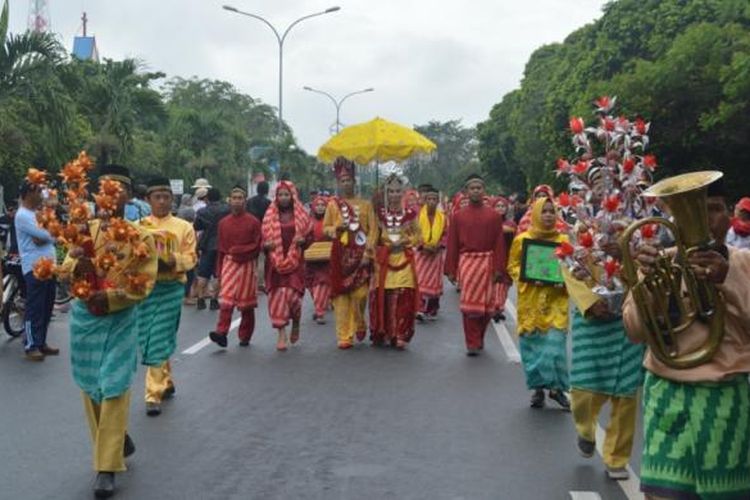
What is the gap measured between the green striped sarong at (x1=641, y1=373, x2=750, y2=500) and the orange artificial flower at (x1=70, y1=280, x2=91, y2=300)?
11.2 ft

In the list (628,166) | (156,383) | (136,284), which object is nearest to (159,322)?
(156,383)

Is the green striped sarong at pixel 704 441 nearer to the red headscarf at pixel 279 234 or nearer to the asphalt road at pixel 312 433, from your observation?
the asphalt road at pixel 312 433

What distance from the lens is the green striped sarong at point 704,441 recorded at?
15.0ft

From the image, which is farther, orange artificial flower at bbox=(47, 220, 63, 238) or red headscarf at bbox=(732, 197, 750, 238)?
red headscarf at bbox=(732, 197, 750, 238)

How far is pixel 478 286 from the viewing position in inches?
485

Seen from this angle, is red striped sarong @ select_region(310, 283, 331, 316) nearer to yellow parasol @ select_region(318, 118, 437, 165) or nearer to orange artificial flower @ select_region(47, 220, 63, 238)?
yellow parasol @ select_region(318, 118, 437, 165)

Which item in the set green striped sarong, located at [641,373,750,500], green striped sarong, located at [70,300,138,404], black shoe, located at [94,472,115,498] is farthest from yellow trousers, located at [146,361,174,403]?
green striped sarong, located at [641,373,750,500]

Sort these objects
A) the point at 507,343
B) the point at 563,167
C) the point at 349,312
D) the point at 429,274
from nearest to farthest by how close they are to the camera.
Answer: the point at 563,167 < the point at 349,312 < the point at 507,343 < the point at 429,274

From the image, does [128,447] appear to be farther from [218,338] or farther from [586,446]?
[218,338]

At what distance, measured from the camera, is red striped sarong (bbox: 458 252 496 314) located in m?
12.3

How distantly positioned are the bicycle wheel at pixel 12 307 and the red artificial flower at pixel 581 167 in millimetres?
8410

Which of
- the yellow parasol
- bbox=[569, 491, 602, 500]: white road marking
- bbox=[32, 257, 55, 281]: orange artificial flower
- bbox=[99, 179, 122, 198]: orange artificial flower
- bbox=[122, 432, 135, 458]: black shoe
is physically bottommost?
bbox=[569, 491, 602, 500]: white road marking

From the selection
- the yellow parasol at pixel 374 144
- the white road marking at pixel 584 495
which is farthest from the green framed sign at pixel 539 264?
the yellow parasol at pixel 374 144

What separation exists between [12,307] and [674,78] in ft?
67.3
